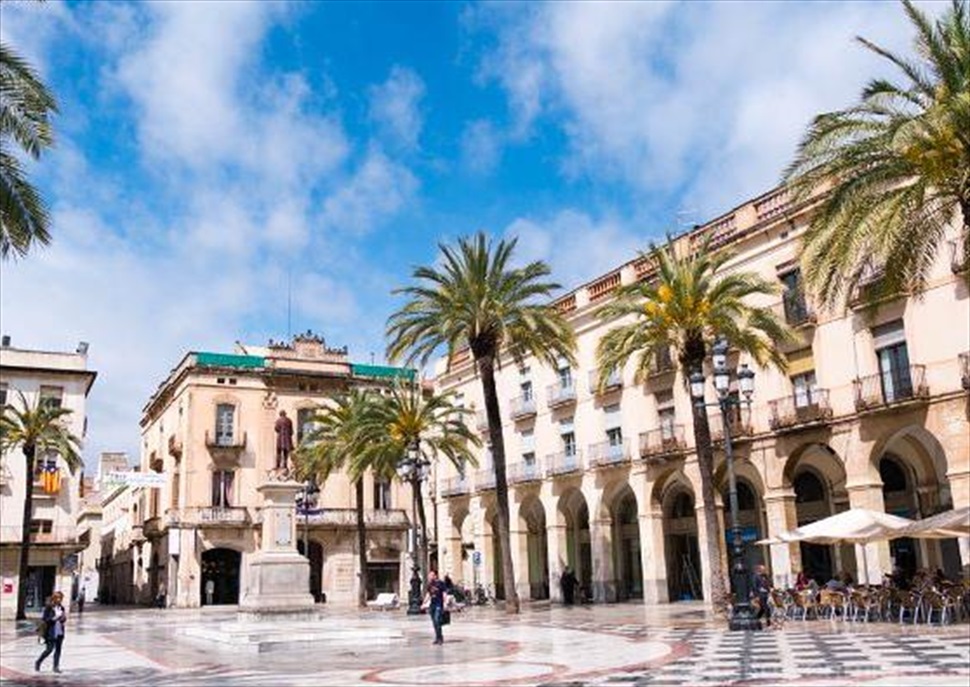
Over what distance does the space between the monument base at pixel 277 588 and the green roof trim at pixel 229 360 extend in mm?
31826

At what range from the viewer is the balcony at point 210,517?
2210 inches

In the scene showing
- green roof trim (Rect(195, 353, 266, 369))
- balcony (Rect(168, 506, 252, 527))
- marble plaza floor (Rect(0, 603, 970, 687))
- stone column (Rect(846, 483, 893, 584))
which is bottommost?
marble plaza floor (Rect(0, 603, 970, 687))

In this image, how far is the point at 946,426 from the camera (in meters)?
28.8

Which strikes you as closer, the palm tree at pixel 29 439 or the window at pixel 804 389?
the window at pixel 804 389

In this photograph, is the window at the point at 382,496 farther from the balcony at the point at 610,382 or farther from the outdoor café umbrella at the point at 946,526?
the outdoor café umbrella at the point at 946,526

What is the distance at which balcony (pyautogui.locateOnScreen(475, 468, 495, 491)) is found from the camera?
164ft

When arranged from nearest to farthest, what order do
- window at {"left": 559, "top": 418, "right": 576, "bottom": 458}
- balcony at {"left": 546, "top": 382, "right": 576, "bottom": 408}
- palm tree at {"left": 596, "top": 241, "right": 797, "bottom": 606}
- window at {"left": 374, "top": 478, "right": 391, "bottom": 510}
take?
palm tree at {"left": 596, "top": 241, "right": 797, "bottom": 606}, balcony at {"left": 546, "top": 382, "right": 576, "bottom": 408}, window at {"left": 559, "top": 418, "right": 576, "bottom": 458}, window at {"left": 374, "top": 478, "right": 391, "bottom": 510}

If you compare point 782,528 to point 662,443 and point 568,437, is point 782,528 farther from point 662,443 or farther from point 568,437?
point 568,437

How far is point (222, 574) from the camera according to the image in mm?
57719

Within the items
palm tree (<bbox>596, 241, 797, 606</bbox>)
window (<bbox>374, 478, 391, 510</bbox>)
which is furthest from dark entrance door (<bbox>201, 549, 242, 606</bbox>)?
palm tree (<bbox>596, 241, 797, 606</bbox>)

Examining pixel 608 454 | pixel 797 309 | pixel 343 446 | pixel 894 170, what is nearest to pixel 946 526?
pixel 894 170

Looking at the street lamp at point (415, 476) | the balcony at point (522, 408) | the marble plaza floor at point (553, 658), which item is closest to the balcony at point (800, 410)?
the marble plaza floor at point (553, 658)

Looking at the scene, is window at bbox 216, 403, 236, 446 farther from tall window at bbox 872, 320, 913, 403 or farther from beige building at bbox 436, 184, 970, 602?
tall window at bbox 872, 320, 913, 403

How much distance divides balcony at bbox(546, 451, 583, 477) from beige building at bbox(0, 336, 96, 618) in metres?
24.9
